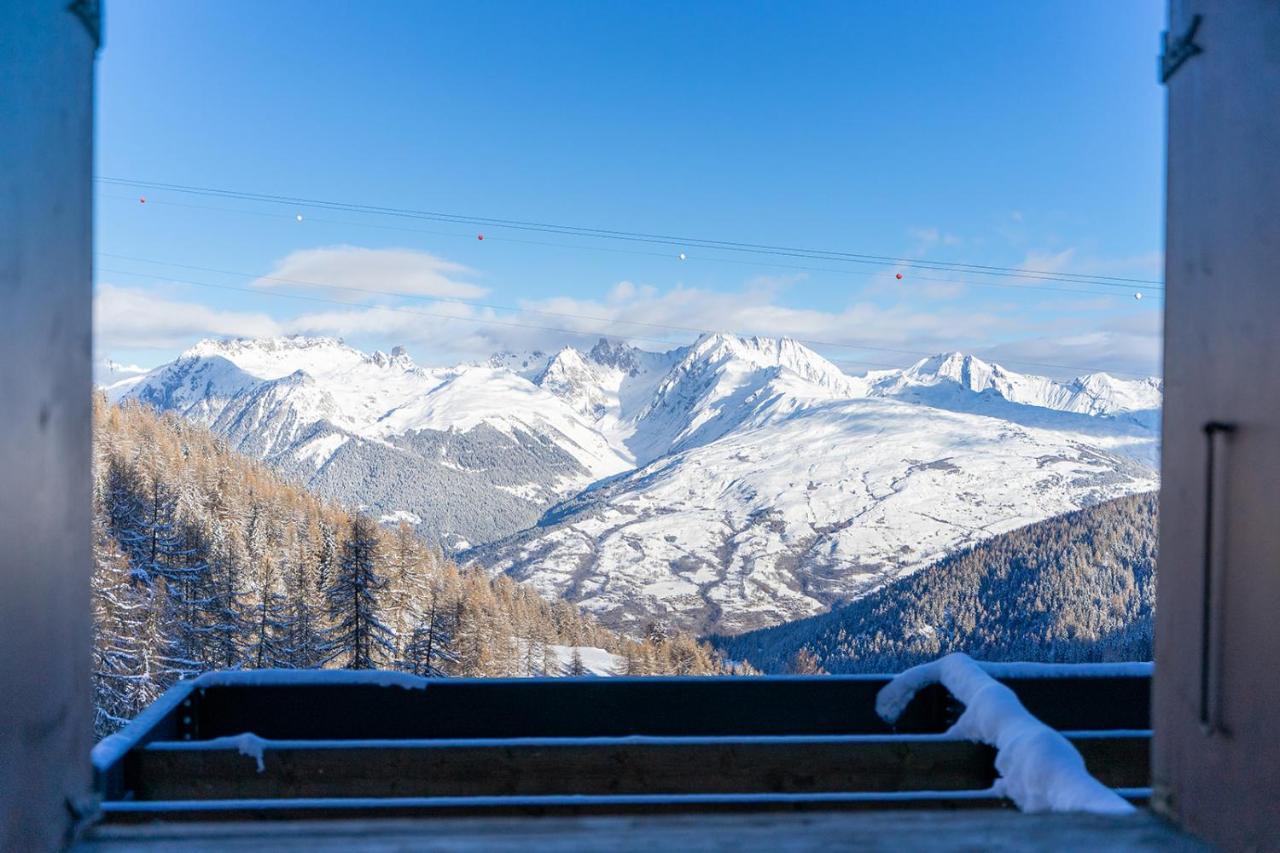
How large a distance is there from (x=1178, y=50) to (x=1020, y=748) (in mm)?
1633

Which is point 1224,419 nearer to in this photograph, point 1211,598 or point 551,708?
point 1211,598

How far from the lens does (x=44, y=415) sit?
1266 millimetres

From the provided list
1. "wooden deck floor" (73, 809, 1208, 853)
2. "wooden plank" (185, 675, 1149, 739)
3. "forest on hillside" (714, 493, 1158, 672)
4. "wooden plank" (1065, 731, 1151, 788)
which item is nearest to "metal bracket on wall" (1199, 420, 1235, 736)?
"wooden deck floor" (73, 809, 1208, 853)

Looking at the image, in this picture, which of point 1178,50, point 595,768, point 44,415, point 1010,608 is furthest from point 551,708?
point 1010,608

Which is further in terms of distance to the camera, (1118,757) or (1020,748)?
(1118,757)

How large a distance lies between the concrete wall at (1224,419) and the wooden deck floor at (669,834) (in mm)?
163

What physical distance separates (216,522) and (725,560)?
14430 centimetres

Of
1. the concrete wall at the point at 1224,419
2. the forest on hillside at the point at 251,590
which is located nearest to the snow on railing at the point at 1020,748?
the concrete wall at the point at 1224,419

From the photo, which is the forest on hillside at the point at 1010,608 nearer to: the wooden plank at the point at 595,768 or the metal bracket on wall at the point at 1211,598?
the wooden plank at the point at 595,768

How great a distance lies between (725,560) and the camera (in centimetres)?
17925

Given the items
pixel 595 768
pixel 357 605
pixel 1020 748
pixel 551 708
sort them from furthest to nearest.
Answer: pixel 357 605, pixel 551 708, pixel 595 768, pixel 1020 748

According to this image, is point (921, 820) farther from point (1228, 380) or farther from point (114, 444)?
point (114, 444)

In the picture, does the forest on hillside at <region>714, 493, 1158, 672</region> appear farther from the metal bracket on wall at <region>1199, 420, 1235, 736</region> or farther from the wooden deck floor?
the metal bracket on wall at <region>1199, 420, 1235, 736</region>

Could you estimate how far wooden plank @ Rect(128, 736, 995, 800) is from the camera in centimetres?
259
